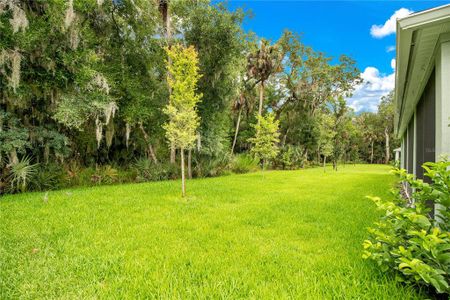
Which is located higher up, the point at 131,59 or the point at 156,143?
the point at 131,59

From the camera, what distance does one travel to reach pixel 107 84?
361 inches

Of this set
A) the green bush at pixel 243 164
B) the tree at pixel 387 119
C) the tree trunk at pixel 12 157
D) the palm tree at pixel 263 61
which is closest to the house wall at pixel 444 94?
the tree trunk at pixel 12 157

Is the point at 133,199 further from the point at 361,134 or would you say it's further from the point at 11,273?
the point at 361,134

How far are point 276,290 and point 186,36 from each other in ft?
41.7

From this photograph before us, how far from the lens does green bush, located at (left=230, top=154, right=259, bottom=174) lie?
16142 mm

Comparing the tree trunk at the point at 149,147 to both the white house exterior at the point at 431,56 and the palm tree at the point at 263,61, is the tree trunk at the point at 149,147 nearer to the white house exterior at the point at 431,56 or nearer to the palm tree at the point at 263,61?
the palm tree at the point at 263,61

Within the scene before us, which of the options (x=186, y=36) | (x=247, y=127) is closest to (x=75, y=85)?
(x=186, y=36)

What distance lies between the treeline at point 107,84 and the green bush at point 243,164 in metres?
0.08

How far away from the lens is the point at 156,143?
13.3m

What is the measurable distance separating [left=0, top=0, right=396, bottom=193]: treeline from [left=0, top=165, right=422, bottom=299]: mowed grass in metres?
3.63


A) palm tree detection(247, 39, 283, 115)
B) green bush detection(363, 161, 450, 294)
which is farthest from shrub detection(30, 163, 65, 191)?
palm tree detection(247, 39, 283, 115)

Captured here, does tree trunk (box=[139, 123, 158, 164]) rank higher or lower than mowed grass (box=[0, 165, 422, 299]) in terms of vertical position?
higher

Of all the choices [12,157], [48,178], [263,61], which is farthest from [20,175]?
[263,61]

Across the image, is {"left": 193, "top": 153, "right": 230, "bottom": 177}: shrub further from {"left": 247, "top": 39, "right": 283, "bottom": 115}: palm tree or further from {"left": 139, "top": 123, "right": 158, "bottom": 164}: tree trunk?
{"left": 247, "top": 39, "right": 283, "bottom": 115}: palm tree
